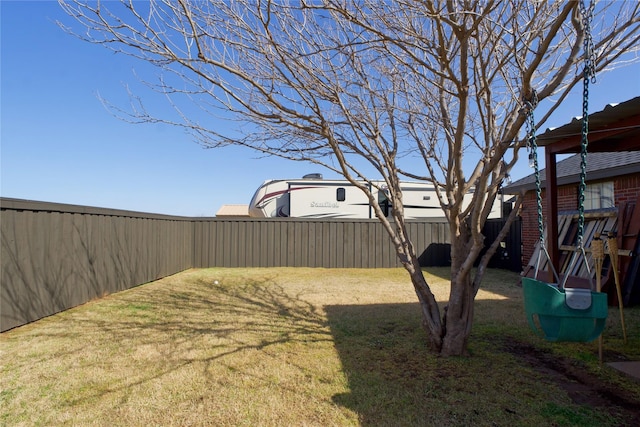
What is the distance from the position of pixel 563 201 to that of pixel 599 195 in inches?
38.4

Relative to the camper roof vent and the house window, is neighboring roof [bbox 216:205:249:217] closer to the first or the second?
the camper roof vent

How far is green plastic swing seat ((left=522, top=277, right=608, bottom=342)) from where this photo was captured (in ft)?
7.36

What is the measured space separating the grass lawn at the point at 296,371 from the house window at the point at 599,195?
2.45 m

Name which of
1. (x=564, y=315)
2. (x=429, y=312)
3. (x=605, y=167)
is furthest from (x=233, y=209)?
(x=564, y=315)

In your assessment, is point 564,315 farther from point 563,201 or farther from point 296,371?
point 563,201

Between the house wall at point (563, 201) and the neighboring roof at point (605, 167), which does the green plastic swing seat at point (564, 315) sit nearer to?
the house wall at point (563, 201)

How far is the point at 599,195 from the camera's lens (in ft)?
25.5

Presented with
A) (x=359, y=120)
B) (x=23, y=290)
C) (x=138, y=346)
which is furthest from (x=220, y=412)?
(x=23, y=290)

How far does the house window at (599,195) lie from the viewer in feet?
24.2

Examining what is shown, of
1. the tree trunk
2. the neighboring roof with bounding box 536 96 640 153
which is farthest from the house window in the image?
the tree trunk

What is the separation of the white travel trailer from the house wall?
362 centimetres

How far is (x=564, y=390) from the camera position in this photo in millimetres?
3057

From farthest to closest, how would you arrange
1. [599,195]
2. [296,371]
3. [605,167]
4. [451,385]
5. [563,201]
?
[563,201], [599,195], [605,167], [296,371], [451,385]

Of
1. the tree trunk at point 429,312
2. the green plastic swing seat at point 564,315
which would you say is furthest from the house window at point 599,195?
the green plastic swing seat at point 564,315
